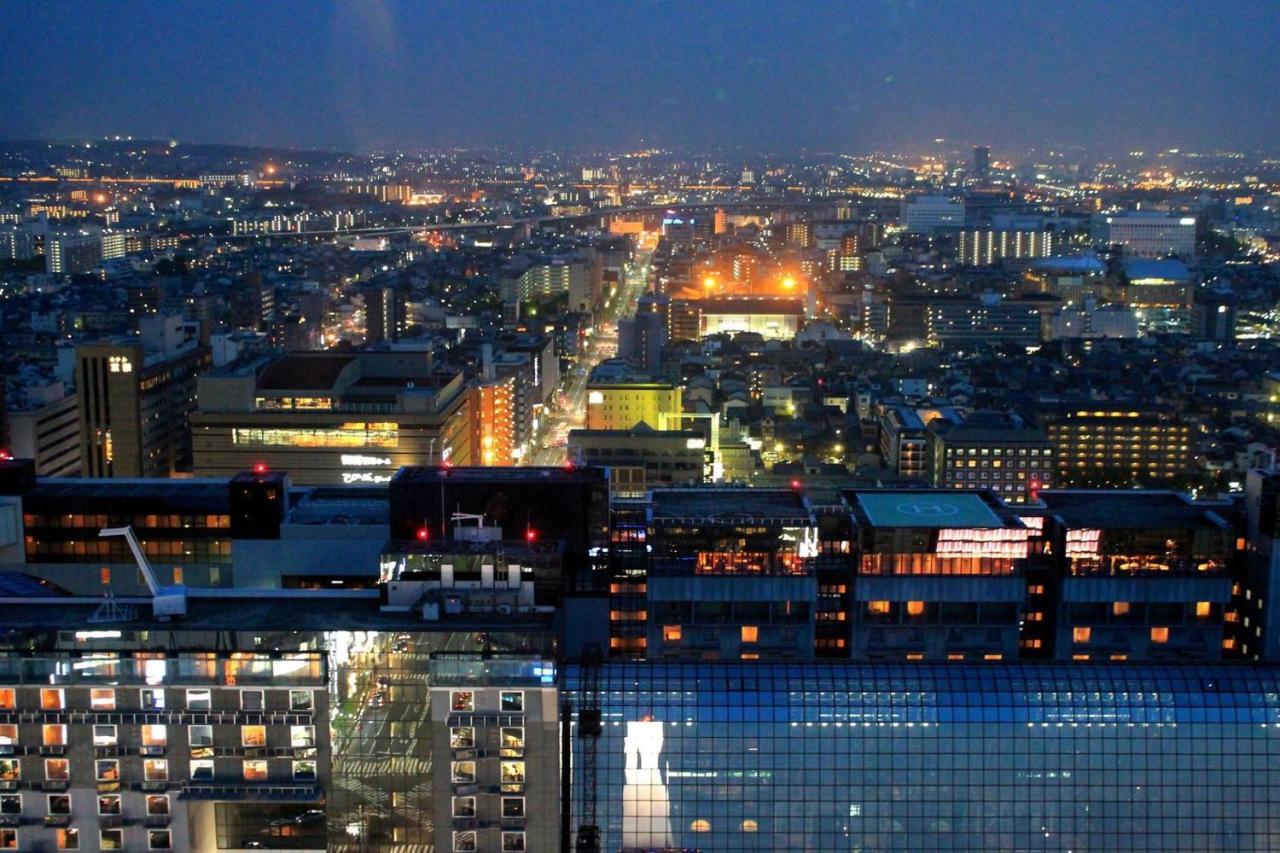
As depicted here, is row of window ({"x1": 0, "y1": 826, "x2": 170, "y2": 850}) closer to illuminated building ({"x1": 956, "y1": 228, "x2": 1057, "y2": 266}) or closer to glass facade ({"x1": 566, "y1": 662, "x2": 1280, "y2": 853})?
glass facade ({"x1": 566, "y1": 662, "x2": 1280, "y2": 853})

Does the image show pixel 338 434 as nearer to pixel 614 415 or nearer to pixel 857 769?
pixel 614 415

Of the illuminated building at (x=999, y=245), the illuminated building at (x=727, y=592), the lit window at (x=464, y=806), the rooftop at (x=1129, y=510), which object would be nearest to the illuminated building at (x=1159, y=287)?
the illuminated building at (x=999, y=245)

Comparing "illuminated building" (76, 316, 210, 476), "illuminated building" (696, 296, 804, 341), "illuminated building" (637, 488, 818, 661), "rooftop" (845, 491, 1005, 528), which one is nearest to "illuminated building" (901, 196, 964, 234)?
"illuminated building" (696, 296, 804, 341)

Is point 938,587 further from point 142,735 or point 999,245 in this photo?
point 999,245

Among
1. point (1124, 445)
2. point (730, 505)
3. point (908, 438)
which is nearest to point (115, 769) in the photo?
point (730, 505)

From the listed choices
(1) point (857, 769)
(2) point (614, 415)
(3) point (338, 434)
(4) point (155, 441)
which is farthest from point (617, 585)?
(2) point (614, 415)

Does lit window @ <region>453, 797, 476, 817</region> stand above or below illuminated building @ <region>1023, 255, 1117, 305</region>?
below

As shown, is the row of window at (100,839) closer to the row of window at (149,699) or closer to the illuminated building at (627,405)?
the row of window at (149,699)

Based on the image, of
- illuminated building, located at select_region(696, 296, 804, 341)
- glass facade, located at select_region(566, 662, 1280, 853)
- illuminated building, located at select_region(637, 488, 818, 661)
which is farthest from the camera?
illuminated building, located at select_region(696, 296, 804, 341)
